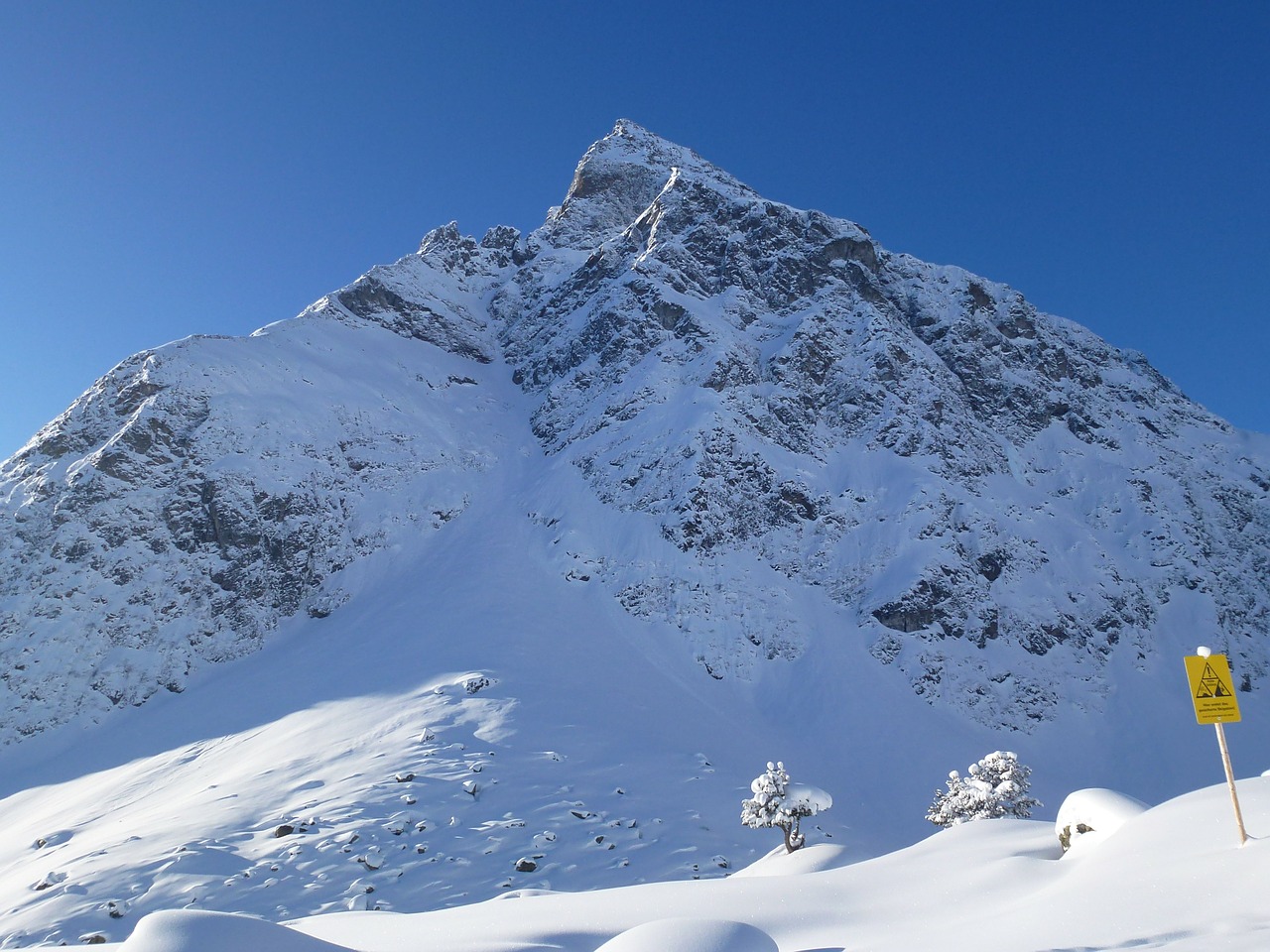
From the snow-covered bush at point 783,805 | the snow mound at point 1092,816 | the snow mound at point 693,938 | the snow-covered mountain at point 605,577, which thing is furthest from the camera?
the snow-covered mountain at point 605,577

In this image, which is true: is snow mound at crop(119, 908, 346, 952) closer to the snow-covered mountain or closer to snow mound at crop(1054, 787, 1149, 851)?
snow mound at crop(1054, 787, 1149, 851)

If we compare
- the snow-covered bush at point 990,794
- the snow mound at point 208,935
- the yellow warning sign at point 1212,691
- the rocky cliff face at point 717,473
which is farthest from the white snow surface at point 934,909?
the rocky cliff face at point 717,473

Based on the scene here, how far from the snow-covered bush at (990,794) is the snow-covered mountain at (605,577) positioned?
4.46 metres

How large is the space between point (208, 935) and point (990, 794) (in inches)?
1094

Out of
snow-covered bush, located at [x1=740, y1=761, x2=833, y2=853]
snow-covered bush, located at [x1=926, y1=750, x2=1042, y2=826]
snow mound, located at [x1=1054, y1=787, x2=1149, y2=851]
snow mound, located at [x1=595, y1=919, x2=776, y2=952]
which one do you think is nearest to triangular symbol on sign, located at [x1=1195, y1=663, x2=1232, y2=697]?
snow mound, located at [x1=1054, y1=787, x2=1149, y2=851]

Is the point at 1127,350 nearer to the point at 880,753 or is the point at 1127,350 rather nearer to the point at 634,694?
the point at 880,753

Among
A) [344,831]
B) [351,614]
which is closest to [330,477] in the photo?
[351,614]

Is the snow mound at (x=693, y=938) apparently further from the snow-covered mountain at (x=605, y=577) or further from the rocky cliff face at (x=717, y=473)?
the rocky cliff face at (x=717, y=473)

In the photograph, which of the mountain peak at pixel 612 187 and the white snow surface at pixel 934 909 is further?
the mountain peak at pixel 612 187

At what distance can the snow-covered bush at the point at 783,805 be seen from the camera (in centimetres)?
2631

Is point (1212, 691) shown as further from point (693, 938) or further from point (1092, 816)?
point (693, 938)

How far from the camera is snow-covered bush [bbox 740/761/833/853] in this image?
2631cm

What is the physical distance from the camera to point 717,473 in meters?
58.2

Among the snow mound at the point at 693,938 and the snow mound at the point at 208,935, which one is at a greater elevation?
the snow mound at the point at 208,935
